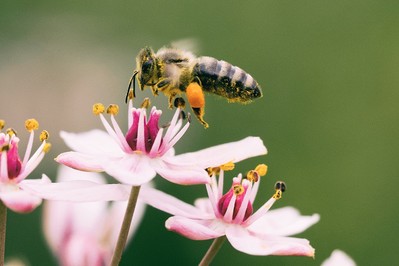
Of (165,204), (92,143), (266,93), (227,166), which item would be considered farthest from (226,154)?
(266,93)

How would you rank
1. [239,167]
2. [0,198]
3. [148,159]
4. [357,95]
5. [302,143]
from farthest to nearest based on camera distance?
[357,95]
[302,143]
[239,167]
[148,159]
[0,198]

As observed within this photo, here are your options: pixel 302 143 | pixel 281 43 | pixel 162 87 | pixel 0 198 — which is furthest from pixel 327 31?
pixel 0 198

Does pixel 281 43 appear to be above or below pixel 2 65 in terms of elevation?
above

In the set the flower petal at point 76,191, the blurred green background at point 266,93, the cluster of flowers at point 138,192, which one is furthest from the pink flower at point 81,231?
the blurred green background at point 266,93

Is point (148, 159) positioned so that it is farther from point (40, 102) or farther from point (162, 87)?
point (40, 102)

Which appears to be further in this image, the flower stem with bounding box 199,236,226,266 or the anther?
the anther

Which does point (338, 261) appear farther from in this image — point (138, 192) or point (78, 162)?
point (78, 162)

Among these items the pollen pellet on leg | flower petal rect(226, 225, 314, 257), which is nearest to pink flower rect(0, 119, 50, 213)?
the pollen pellet on leg

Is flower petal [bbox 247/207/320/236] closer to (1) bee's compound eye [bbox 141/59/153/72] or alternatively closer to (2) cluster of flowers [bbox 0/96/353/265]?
(2) cluster of flowers [bbox 0/96/353/265]

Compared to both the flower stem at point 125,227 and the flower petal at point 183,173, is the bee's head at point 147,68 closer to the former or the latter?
the flower petal at point 183,173
